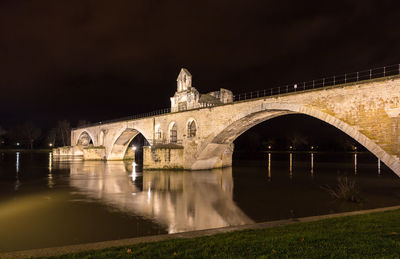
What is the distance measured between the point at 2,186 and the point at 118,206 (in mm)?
11712

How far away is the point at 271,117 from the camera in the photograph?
26.7m

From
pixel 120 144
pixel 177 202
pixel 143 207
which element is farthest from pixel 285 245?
pixel 120 144

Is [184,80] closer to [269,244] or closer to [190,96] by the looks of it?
[190,96]

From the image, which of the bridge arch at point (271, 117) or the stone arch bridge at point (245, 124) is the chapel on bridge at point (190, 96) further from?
the bridge arch at point (271, 117)

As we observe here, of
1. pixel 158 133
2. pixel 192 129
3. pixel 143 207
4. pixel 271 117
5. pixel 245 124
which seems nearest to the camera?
pixel 143 207

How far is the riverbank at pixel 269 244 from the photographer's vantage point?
5.28 meters

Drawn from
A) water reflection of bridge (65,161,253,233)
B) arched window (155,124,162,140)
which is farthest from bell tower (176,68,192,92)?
water reflection of bridge (65,161,253,233)

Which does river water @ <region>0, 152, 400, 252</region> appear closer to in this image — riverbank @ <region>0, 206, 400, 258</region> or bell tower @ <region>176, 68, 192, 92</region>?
riverbank @ <region>0, 206, 400, 258</region>

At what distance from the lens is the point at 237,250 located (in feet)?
18.1

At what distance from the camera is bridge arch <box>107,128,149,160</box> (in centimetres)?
4753

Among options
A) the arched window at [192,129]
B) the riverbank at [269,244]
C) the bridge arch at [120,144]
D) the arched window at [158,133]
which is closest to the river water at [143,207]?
the riverbank at [269,244]

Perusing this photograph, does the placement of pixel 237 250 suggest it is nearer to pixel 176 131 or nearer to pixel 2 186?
pixel 2 186

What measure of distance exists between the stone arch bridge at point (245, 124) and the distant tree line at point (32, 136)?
49.7 meters

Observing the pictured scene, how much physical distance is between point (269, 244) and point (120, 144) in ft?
156
